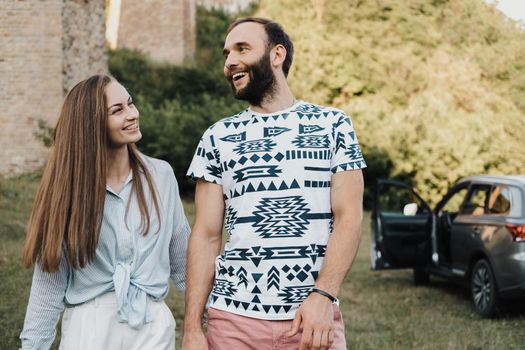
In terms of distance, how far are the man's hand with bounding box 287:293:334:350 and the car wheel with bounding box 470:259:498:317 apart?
7.02 meters

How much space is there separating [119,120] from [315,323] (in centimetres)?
114

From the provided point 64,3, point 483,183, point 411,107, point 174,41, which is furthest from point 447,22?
point 483,183

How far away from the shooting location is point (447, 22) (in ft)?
95.8

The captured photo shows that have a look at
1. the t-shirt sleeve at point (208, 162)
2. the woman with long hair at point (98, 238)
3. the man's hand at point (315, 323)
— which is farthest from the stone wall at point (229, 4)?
the man's hand at point (315, 323)

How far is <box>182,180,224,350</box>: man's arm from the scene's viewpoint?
3061mm

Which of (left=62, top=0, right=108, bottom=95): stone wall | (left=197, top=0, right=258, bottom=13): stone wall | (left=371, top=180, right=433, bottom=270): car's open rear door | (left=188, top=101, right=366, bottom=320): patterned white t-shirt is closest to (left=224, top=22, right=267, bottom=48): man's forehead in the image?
(left=188, top=101, right=366, bottom=320): patterned white t-shirt

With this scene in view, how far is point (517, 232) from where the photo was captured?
9016 mm

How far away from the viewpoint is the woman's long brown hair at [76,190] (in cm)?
313

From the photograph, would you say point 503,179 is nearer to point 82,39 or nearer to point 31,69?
point 31,69

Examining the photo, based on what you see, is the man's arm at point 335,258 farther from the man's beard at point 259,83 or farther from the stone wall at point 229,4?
the stone wall at point 229,4

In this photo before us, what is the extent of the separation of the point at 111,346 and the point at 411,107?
24769 mm

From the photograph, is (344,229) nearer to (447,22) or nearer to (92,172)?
(92,172)

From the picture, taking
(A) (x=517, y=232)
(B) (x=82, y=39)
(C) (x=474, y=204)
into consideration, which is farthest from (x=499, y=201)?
(B) (x=82, y=39)

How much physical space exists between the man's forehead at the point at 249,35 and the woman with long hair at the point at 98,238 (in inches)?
20.8
